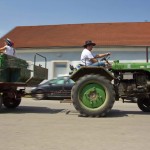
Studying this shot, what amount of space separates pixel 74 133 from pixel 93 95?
3144mm

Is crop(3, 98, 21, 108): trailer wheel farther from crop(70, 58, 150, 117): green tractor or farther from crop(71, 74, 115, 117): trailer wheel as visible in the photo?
crop(71, 74, 115, 117): trailer wheel

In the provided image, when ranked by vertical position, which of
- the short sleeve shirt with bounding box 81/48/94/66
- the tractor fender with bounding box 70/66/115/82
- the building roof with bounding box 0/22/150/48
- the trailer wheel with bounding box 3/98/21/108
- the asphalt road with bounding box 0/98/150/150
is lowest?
the asphalt road with bounding box 0/98/150/150

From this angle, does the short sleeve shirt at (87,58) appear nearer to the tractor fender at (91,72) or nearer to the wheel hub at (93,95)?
the tractor fender at (91,72)

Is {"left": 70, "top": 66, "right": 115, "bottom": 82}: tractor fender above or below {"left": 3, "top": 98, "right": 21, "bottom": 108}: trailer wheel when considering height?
above

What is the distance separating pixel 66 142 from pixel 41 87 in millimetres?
14487

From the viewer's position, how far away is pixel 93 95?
1090 centimetres

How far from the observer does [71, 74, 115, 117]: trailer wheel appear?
35.0 feet

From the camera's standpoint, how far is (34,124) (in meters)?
9.12

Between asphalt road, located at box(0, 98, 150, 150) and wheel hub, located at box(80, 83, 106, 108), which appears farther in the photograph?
wheel hub, located at box(80, 83, 106, 108)

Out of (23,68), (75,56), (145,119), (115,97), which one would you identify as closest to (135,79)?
(115,97)

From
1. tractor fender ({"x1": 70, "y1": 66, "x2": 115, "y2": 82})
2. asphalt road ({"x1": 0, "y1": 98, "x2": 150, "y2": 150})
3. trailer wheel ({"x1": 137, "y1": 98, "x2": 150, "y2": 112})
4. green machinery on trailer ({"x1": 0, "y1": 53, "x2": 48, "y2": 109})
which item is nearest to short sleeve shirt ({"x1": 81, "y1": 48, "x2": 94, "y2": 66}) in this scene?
tractor fender ({"x1": 70, "y1": 66, "x2": 115, "y2": 82})

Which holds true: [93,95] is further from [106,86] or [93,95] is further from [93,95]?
[106,86]

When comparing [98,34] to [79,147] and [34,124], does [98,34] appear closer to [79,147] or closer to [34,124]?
[34,124]

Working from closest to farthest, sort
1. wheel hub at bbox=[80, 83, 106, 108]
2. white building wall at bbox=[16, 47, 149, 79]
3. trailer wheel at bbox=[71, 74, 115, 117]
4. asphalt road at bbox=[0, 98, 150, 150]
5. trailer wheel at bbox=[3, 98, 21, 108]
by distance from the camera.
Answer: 1. asphalt road at bbox=[0, 98, 150, 150]
2. trailer wheel at bbox=[71, 74, 115, 117]
3. wheel hub at bbox=[80, 83, 106, 108]
4. trailer wheel at bbox=[3, 98, 21, 108]
5. white building wall at bbox=[16, 47, 149, 79]
